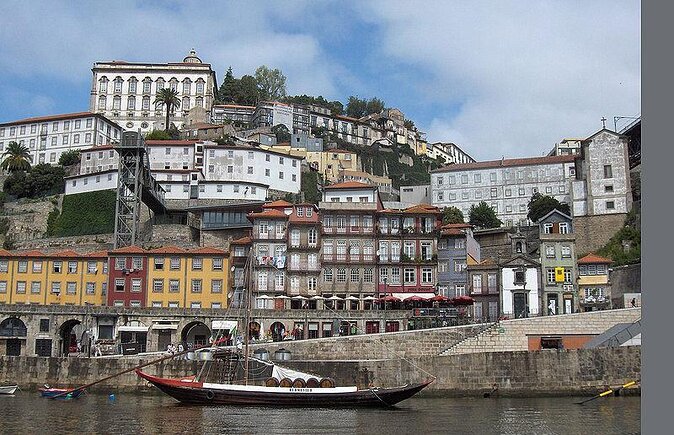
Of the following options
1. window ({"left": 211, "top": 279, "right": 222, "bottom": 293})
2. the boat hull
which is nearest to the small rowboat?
the boat hull

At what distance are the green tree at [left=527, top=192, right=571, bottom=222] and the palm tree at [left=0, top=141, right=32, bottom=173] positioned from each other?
67389 mm

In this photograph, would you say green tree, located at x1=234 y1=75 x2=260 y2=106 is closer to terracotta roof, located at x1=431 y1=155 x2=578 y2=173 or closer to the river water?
terracotta roof, located at x1=431 y1=155 x2=578 y2=173

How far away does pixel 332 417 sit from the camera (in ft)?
112

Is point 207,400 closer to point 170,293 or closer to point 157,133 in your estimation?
point 170,293

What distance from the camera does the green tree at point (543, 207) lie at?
281 ft

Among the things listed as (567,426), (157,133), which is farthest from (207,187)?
(567,426)

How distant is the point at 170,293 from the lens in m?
65.1

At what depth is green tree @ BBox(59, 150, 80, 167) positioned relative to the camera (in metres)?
98.9

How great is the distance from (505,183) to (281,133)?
40.9m

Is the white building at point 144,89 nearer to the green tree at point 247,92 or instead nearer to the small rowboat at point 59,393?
the green tree at point 247,92

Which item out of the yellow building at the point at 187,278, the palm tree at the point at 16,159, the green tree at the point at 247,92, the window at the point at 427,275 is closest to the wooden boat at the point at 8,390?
the yellow building at the point at 187,278

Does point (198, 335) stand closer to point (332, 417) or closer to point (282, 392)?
point (282, 392)

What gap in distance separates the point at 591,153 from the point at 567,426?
55950 mm

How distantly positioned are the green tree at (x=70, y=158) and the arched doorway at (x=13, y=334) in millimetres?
44756
